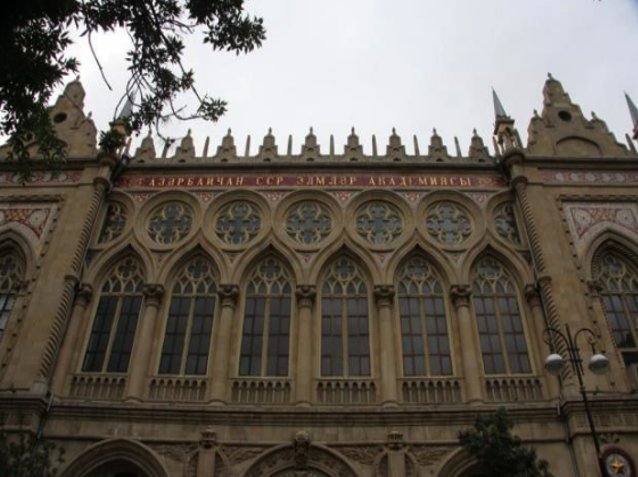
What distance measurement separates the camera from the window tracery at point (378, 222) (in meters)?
19.4

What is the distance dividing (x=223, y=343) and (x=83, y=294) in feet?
15.8

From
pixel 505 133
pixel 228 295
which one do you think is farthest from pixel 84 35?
pixel 505 133

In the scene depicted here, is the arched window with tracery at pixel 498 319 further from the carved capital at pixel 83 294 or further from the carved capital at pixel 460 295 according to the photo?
the carved capital at pixel 83 294

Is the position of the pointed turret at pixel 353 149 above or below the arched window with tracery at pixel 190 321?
above

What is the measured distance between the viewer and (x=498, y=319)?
58.3ft

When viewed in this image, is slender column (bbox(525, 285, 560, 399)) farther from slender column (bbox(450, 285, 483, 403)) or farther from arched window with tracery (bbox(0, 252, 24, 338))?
arched window with tracery (bbox(0, 252, 24, 338))

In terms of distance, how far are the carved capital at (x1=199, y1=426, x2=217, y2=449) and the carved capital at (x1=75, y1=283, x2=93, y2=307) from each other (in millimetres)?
6040

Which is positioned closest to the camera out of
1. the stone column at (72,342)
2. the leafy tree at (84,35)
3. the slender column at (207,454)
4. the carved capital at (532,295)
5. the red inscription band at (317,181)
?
the leafy tree at (84,35)

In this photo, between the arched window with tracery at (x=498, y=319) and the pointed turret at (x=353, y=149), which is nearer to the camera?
the arched window with tracery at (x=498, y=319)

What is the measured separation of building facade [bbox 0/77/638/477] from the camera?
49.9ft

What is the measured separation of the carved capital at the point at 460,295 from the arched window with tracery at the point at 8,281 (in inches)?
535

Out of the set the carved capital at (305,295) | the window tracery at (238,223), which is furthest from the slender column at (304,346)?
the window tracery at (238,223)

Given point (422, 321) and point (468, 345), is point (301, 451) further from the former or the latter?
point (468, 345)

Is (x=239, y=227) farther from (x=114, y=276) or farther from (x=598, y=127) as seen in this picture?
(x=598, y=127)
